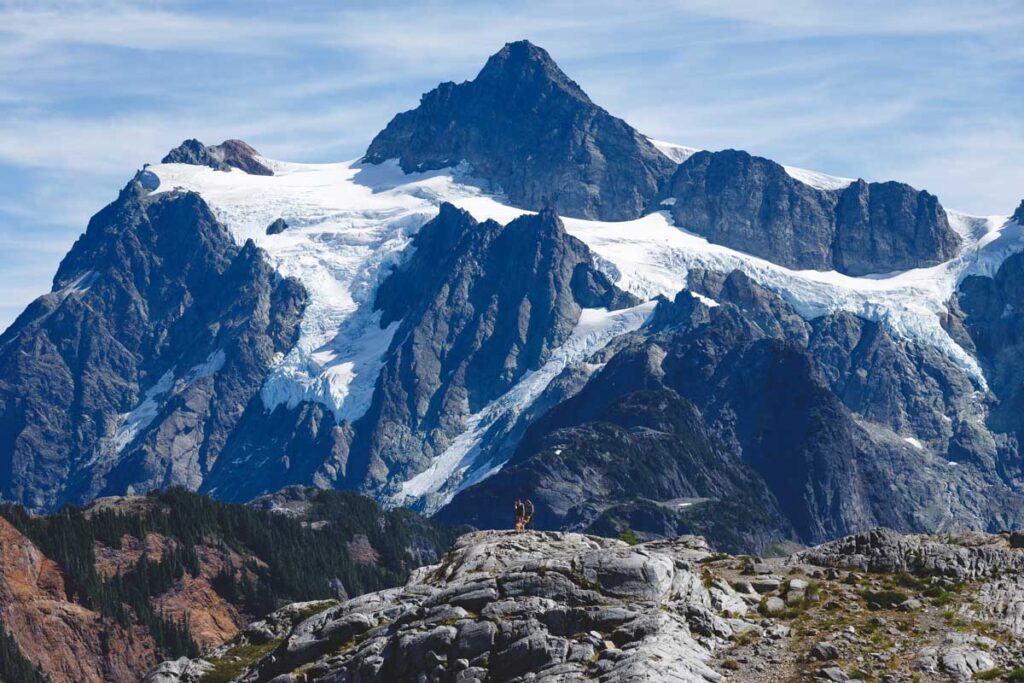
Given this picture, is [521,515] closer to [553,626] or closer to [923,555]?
[553,626]

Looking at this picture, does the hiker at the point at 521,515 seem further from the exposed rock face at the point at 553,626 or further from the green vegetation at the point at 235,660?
the green vegetation at the point at 235,660

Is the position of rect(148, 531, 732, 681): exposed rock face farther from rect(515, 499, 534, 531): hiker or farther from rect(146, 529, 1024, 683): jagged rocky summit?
rect(515, 499, 534, 531): hiker

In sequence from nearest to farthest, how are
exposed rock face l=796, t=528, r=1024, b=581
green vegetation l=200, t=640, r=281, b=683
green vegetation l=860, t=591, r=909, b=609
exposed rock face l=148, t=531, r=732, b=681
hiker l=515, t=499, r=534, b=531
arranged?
exposed rock face l=148, t=531, r=732, b=681 → green vegetation l=860, t=591, r=909, b=609 → exposed rock face l=796, t=528, r=1024, b=581 → hiker l=515, t=499, r=534, b=531 → green vegetation l=200, t=640, r=281, b=683

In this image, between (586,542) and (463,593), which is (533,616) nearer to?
(463,593)

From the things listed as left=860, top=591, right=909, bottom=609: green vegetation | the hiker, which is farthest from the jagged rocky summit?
the hiker

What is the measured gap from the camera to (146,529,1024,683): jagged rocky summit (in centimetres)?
8175

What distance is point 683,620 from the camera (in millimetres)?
85062

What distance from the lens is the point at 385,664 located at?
8794cm

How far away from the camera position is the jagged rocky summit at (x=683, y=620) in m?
81.8

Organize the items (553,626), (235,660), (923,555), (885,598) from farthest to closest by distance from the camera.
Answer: (235,660), (923,555), (885,598), (553,626)

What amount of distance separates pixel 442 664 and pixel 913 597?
2139 centimetres

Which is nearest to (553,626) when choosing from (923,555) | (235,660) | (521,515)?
(923,555)

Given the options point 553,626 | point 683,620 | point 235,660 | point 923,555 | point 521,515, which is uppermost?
point 521,515

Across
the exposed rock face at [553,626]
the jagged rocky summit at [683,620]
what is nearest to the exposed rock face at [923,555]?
the jagged rocky summit at [683,620]
